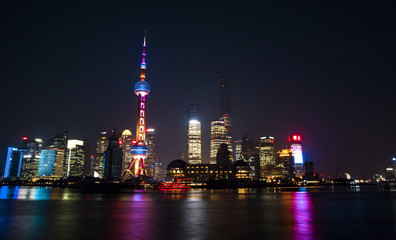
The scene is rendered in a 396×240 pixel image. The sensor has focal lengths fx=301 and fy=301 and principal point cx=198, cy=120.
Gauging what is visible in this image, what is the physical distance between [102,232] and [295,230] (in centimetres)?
1378

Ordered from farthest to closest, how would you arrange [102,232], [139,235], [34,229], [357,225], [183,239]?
Result: [357,225], [34,229], [102,232], [139,235], [183,239]

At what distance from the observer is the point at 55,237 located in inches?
756

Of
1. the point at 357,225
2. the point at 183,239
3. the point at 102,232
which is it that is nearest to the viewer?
the point at 183,239

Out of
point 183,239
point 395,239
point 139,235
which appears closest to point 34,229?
point 139,235

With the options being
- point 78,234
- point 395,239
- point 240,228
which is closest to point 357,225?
point 395,239

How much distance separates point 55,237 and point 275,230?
588 inches

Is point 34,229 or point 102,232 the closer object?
point 102,232

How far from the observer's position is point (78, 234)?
66.8 feet

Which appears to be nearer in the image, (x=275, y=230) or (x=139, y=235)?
(x=139, y=235)

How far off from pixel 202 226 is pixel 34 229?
1270 centimetres

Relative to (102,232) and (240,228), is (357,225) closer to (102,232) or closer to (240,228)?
(240,228)

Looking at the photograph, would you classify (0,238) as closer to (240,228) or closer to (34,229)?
(34,229)

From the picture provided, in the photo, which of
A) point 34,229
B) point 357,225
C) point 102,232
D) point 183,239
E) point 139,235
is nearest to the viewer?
point 183,239

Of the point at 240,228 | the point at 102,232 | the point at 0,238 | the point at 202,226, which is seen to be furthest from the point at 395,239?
the point at 0,238
